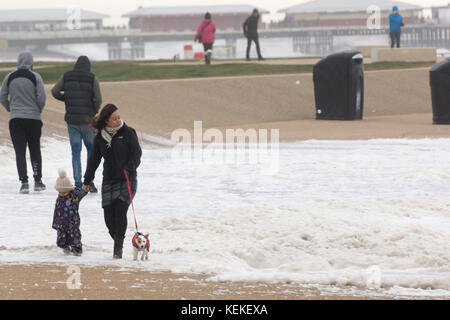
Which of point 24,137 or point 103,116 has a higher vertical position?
point 103,116

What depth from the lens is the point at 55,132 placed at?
16.1 meters

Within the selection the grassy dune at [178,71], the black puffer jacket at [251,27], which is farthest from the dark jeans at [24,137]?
the black puffer jacket at [251,27]

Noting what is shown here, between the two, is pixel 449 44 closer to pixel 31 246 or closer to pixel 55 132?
pixel 55 132

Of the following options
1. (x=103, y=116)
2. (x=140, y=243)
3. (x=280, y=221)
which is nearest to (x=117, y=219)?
(x=140, y=243)

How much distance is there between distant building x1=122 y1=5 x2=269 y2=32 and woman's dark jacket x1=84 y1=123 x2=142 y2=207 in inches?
3857

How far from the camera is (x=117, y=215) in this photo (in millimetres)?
7602

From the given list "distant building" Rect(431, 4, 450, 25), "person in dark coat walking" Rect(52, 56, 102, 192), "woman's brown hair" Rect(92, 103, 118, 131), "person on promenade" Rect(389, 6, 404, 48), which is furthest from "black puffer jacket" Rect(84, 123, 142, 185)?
"distant building" Rect(431, 4, 450, 25)

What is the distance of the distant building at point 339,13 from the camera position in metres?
105

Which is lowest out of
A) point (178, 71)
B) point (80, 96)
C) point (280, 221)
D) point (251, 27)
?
point (280, 221)

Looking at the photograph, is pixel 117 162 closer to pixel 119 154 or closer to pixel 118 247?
pixel 119 154

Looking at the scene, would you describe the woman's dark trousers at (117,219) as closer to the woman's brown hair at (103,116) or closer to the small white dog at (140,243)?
the small white dog at (140,243)

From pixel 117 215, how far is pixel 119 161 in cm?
45

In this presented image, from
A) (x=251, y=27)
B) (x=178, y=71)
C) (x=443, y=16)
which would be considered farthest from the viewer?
(x=443, y=16)
